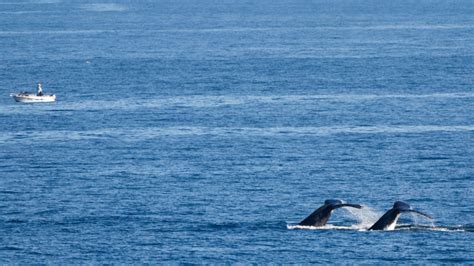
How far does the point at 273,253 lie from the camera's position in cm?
8556

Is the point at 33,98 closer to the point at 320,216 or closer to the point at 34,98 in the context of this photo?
the point at 34,98

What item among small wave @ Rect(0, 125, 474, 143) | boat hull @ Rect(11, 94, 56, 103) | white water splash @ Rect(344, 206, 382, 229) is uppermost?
boat hull @ Rect(11, 94, 56, 103)

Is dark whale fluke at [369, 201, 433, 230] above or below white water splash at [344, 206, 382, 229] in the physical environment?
above

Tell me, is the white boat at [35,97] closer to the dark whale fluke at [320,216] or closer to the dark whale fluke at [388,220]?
the dark whale fluke at [320,216]

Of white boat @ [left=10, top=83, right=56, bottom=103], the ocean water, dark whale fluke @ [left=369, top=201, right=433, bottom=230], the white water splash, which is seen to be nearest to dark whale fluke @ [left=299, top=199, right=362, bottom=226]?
the ocean water

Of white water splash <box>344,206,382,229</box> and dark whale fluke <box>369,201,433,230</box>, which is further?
white water splash <box>344,206,382,229</box>

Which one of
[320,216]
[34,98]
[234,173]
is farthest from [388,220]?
[34,98]

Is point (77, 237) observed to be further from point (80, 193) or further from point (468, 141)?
point (468, 141)

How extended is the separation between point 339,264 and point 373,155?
43.4 metres

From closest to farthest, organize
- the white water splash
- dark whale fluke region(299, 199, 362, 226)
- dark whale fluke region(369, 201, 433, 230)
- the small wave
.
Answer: dark whale fluke region(369, 201, 433, 230)
dark whale fluke region(299, 199, 362, 226)
the white water splash
the small wave

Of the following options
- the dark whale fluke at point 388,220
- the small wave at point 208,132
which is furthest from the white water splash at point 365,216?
the small wave at point 208,132

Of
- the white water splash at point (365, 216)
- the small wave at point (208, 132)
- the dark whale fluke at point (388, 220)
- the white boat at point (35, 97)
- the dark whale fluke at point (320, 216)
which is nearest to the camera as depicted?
the dark whale fluke at point (388, 220)

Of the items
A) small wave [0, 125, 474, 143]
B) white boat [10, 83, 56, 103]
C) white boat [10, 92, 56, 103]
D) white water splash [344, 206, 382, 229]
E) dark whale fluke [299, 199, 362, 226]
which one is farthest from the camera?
white boat [10, 92, 56, 103]

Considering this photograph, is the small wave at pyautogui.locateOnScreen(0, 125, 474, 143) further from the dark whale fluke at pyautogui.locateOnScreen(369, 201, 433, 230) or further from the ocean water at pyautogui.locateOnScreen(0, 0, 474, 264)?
the dark whale fluke at pyautogui.locateOnScreen(369, 201, 433, 230)
